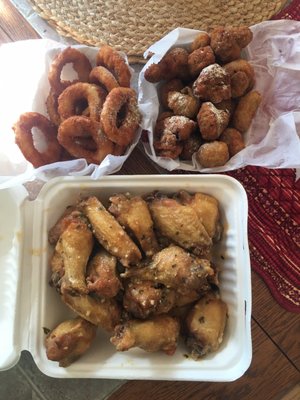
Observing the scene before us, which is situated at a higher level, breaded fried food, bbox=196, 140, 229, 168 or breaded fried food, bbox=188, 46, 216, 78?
breaded fried food, bbox=188, 46, 216, 78

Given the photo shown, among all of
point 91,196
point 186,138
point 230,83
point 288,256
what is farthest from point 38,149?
point 288,256

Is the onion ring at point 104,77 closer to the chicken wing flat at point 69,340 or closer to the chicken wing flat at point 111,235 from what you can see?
the chicken wing flat at point 111,235

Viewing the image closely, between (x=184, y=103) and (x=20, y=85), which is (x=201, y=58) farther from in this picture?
(x=20, y=85)

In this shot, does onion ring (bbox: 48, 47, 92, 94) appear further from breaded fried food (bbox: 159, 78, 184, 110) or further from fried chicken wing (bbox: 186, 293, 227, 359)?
fried chicken wing (bbox: 186, 293, 227, 359)

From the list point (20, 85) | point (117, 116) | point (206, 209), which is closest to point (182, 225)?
point (206, 209)

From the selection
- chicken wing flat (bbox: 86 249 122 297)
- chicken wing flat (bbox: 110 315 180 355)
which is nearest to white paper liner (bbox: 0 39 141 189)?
chicken wing flat (bbox: 86 249 122 297)

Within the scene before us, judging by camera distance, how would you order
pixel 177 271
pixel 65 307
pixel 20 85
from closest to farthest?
pixel 177 271 → pixel 65 307 → pixel 20 85
